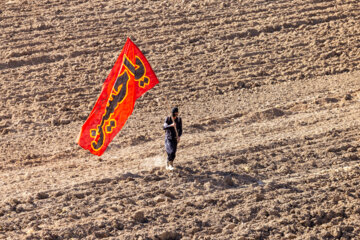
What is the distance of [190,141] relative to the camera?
1238 cm

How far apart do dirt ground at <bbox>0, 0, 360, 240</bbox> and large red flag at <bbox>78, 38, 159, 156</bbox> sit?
843 mm

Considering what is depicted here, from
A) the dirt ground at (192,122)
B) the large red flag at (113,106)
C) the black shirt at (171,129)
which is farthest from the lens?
the black shirt at (171,129)

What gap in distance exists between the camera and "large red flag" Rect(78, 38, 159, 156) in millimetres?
10375

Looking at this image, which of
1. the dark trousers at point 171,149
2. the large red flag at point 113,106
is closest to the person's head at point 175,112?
the dark trousers at point 171,149

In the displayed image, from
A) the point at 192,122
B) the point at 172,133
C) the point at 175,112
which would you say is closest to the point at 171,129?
the point at 172,133

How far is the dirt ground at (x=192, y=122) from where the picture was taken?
9727 millimetres

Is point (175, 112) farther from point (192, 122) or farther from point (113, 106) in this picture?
point (192, 122)

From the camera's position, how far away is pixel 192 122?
43.1 feet

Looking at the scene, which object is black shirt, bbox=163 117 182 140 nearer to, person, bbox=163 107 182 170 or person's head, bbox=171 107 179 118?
person, bbox=163 107 182 170

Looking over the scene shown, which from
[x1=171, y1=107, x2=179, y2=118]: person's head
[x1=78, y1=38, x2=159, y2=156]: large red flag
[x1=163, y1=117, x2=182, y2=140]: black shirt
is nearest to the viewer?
[x1=78, y1=38, x2=159, y2=156]: large red flag

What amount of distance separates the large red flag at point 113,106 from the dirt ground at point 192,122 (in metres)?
0.84

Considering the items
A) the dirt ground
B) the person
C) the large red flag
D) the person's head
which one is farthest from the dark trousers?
the large red flag

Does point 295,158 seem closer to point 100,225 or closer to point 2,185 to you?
point 100,225

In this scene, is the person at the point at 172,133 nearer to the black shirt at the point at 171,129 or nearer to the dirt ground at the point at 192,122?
the black shirt at the point at 171,129
